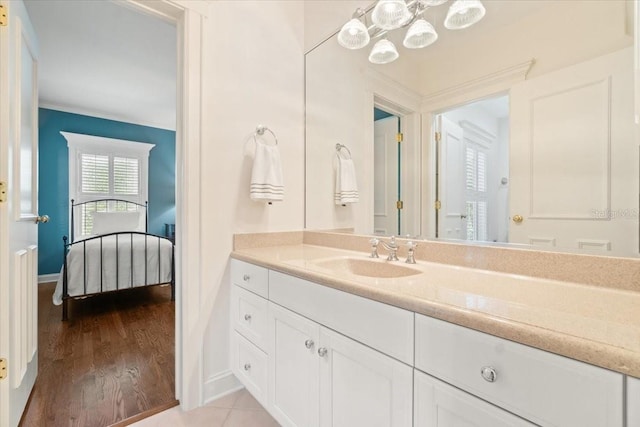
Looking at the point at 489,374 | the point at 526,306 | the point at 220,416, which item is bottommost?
the point at 220,416

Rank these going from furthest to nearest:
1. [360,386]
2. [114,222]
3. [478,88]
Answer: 1. [114,222]
2. [478,88]
3. [360,386]

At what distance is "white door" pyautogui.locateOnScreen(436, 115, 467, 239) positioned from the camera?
1.33 metres

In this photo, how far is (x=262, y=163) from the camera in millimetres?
1666

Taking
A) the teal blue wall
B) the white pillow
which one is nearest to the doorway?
the white pillow

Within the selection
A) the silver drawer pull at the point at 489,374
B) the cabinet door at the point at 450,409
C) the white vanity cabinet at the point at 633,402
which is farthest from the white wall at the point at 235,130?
the white vanity cabinet at the point at 633,402

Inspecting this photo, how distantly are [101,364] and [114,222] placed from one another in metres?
2.90

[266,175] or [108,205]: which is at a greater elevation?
[266,175]

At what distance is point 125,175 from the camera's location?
16.0 ft

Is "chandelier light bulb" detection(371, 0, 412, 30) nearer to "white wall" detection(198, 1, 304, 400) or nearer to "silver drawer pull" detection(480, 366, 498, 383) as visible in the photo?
"white wall" detection(198, 1, 304, 400)

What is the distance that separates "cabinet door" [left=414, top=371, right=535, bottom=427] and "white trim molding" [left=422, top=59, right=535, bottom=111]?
43.2 inches

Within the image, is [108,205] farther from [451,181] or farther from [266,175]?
[451,181]

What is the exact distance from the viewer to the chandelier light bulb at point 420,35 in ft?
4.61

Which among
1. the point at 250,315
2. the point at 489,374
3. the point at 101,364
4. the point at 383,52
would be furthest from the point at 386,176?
the point at 101,364

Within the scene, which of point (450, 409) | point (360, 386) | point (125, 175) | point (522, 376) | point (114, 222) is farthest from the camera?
point (125, 175)
